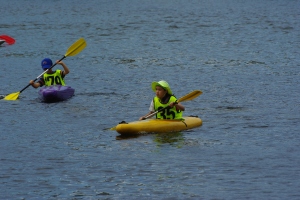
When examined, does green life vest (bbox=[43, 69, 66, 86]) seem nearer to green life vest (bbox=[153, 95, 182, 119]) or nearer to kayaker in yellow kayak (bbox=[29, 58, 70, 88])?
kayaker in yellow kayak (bbox=[29, 58, 70, 88])

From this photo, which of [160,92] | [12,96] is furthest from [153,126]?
[12,96]

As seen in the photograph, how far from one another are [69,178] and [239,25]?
1660 inches

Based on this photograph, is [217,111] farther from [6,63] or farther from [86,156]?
[6,63]

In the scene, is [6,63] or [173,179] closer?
[173,179]

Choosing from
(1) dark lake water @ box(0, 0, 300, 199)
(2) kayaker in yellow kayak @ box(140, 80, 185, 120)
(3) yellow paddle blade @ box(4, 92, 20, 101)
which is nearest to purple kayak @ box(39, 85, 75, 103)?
(1) dark lake water @ box(0, 0, 300, 199)

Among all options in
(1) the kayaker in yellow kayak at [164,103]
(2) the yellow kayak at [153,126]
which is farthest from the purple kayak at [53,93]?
(2) the yellow kayak at [153,126]

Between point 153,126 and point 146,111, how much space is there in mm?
4342

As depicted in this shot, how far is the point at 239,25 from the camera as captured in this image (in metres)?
57.6

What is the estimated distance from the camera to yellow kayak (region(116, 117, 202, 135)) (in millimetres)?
19922

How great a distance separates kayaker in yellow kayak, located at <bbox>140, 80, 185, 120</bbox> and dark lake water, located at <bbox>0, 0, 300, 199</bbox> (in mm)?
658

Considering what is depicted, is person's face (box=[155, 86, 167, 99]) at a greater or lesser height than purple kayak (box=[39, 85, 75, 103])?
greater

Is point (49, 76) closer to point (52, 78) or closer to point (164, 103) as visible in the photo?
point (52, 78)

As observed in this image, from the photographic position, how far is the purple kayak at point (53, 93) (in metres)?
25.3

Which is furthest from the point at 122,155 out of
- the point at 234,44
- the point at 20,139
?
the point at 234,44
